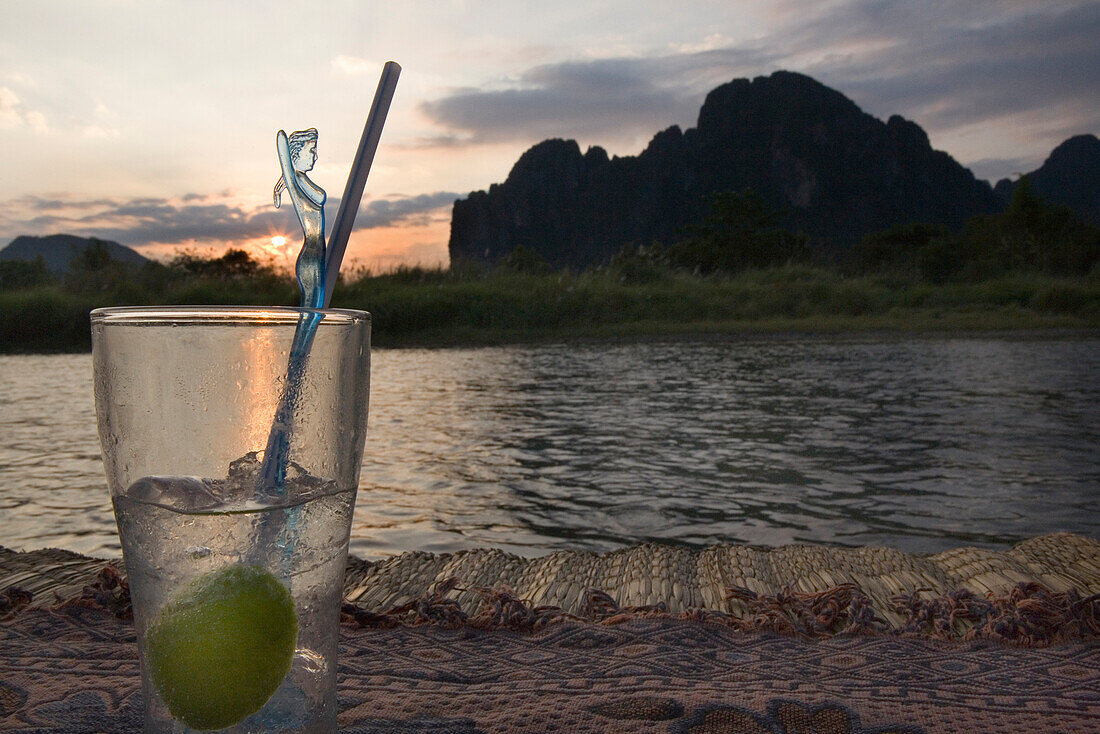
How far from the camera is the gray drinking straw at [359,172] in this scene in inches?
23.2

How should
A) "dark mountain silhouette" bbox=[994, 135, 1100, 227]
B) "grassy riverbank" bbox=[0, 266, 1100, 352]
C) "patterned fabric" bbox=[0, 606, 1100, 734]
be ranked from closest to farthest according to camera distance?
"patterned fabric" bbox=[0, 606, 1100, 734] → "grassy riverbank" bbox=[0, 266, 1100, 352] → "dark mountain silhouette" bbox=[994, 135, 1100, 227]

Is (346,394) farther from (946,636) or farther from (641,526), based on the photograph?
(641,526)

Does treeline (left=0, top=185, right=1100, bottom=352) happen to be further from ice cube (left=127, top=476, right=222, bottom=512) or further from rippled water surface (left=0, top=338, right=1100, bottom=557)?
ice cube (left=127, top=476, right=222, bottom=512)

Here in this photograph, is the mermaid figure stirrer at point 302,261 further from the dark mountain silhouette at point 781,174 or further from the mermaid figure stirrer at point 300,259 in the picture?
the dark mountain silhouette at point 781,174

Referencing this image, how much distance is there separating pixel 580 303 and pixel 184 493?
8.27 metres

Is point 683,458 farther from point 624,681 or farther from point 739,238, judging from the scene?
point 739,238

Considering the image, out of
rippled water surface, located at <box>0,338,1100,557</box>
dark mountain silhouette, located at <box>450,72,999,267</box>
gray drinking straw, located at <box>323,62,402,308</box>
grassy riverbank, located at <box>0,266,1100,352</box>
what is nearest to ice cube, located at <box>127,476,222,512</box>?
gray drinking straw, located at <box>323,62,402,308</box>

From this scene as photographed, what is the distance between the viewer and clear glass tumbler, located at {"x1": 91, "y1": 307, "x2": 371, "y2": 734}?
54 centimetres

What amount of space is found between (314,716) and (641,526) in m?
1.42

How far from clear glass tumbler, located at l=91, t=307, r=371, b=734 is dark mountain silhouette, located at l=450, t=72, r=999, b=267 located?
4520 cm

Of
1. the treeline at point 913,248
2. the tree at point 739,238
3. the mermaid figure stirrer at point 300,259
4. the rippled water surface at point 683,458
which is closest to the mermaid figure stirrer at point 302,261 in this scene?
the mermaid figure stirrer at point 300,259

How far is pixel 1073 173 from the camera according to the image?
4325cm

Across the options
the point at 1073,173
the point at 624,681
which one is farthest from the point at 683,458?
the point at 1073,173

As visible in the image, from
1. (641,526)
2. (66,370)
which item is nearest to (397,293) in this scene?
(66,370)
